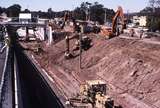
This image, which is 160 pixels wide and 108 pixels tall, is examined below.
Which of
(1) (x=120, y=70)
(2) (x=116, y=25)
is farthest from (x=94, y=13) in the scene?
(1) (x=120, y=70)

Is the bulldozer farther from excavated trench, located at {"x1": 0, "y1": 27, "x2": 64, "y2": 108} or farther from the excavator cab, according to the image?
excavated trench, located at {"x1": 0, "y1": 27, "x2": 64, "y2": 108}

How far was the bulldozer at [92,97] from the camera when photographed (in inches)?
1470

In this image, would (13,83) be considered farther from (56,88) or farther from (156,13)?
(156,13)

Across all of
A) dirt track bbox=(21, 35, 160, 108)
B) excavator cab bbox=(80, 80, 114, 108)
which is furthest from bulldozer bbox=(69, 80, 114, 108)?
dirt track bbox=(21, 35, 160, 108)

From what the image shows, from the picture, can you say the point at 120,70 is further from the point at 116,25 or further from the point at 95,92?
the point at 116,25

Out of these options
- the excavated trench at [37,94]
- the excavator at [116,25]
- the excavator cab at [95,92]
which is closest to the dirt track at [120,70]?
the excavator at [116,25]

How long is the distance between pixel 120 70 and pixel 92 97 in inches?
626

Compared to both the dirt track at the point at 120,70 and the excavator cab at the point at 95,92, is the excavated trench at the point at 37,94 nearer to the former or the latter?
the dirt track at the point at 120,70

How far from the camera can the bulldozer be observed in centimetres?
3734

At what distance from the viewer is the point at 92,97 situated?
39562mm

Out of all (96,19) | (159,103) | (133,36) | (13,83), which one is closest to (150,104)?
(159,103)

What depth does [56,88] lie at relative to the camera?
54062mm

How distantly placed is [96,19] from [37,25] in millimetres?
32888

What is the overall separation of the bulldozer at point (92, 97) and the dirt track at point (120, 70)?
403cm
